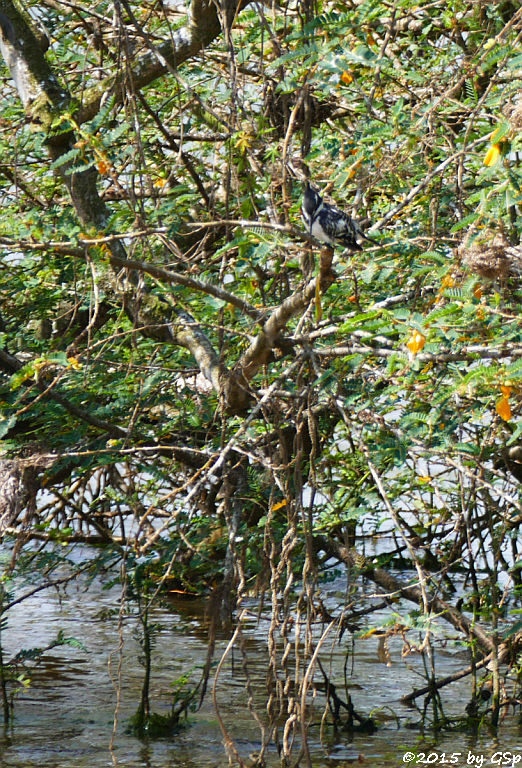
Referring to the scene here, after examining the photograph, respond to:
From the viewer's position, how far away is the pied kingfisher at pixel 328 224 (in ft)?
11.4

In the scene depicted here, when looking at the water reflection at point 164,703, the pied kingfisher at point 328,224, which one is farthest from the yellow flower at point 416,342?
the water reflection at point 164,703

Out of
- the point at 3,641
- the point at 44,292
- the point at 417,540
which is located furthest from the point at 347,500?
the point at 3,641

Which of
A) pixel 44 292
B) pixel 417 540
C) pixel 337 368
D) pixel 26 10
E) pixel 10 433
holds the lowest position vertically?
pixel 417 540

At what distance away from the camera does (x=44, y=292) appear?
531cm

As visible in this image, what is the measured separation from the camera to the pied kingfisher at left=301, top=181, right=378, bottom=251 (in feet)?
11.4

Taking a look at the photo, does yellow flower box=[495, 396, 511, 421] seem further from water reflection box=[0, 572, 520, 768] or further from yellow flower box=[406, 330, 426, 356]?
water reflection box=[0, 572, 520, 768]

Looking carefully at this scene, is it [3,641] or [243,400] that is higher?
[243,400]

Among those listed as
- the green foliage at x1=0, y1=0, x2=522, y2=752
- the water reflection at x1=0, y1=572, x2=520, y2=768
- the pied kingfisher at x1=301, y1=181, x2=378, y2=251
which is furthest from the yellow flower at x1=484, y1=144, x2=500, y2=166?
the water reflection at x1=0, y1=572, x2=520, y2=768

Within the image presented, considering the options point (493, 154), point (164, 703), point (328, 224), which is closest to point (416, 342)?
point (493, 154)

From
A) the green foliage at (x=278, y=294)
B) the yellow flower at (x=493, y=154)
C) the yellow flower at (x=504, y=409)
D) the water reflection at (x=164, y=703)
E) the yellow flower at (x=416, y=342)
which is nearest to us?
the yellow flower at (x=493, y=154)

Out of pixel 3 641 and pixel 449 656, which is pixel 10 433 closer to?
pixel 3 641

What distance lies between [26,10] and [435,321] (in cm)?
309

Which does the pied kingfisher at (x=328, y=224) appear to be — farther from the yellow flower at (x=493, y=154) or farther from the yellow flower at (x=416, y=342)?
the yellow flower at (x=493, y=154)

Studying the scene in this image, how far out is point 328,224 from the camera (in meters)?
3.48
